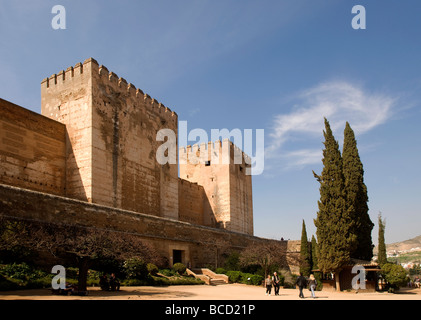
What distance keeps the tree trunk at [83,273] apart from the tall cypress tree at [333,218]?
13637 millimetres

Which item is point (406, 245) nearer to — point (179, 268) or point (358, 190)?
point (358, 190)

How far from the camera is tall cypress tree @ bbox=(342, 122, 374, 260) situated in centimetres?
2483

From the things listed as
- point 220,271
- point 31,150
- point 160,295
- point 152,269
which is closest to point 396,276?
point 220,271

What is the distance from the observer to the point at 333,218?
21594mm

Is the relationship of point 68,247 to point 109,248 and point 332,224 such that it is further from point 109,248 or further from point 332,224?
point 332,224

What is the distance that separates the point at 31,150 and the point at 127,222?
5.45m

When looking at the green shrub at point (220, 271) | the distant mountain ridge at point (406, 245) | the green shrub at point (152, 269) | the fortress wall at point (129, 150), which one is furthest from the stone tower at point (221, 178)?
the distant mountain ridge at point (406, 245)

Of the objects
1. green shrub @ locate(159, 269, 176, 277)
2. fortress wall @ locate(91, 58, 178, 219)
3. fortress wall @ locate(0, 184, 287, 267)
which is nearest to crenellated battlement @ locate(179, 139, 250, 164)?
fortress wall @ locate(0, 184, 287, 267)

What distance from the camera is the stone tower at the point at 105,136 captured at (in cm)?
1967

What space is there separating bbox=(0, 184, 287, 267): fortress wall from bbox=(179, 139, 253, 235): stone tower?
391 centimetres

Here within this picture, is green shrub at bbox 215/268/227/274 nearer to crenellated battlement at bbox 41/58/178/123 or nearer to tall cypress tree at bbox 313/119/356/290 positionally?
tall cypress tree at bbox 313/119/356/290

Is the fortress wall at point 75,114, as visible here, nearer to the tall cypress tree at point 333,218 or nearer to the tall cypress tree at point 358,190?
the tall cypress tree at point 333,218

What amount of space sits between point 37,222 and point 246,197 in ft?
82.7

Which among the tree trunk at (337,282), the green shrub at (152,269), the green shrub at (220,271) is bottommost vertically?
the tree trunk at (337,282)
